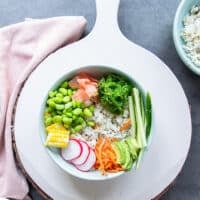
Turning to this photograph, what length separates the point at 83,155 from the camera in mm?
1407

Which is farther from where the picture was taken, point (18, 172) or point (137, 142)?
point (18, 172)

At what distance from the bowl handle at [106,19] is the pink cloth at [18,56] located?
0.37 ft

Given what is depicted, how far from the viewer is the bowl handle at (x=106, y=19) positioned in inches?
59.5

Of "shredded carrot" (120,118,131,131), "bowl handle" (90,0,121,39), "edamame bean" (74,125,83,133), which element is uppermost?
"bowl handle" (90,0,121,39)

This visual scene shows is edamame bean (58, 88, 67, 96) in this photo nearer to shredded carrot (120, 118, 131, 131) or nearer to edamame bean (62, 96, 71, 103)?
edamame bean (62, 96, 71, 103)

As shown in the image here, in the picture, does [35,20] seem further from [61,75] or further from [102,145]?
[102,145]

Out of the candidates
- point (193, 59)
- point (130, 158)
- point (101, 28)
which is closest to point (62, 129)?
point (130, 158)

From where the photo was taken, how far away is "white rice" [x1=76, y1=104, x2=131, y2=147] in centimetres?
145

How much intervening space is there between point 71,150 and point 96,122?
0.35ft

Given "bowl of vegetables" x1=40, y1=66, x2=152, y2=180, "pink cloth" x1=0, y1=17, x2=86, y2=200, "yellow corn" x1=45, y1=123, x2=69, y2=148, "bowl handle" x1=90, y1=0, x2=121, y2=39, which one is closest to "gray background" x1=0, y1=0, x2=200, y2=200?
"pink cloth" x1=0, y1=17, x2=86, y2=200

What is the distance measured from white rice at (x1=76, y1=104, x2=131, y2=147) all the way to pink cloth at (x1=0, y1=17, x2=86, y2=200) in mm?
249

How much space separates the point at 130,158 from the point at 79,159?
0.13 metres

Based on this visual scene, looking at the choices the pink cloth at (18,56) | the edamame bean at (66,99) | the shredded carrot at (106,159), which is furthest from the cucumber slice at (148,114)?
the pink cloth at (18,56)

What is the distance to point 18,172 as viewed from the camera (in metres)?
1.61
